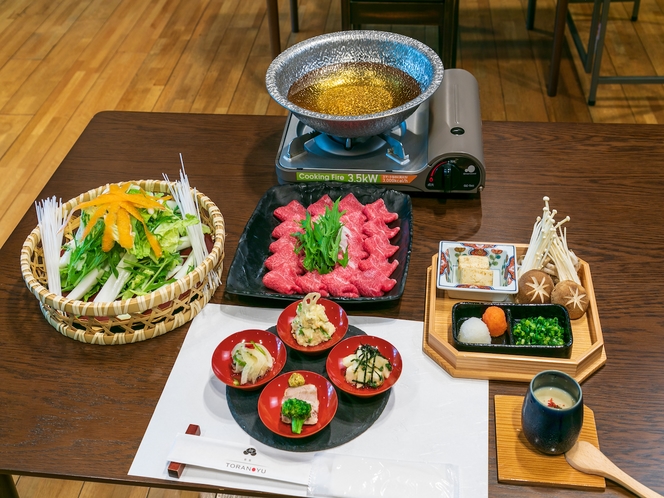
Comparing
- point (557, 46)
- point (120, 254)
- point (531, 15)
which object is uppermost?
point (120, 254)

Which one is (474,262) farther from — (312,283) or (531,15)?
(531,15)

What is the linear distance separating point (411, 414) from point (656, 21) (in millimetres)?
3854

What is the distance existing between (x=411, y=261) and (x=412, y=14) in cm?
222

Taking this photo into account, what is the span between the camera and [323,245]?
5.20 feet

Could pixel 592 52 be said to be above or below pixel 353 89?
below

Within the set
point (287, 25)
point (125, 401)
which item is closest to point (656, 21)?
point (287, 25)

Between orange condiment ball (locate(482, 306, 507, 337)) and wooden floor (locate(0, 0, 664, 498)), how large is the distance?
2.35m

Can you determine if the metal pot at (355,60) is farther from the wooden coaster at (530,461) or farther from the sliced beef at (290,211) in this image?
the wooden coaster at (530,461)

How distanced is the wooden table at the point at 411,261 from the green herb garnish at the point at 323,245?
0.13m

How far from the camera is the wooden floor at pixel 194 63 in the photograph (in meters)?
3.64

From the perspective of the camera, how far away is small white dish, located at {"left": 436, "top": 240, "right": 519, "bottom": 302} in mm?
1511

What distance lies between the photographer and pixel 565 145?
6.54 feet

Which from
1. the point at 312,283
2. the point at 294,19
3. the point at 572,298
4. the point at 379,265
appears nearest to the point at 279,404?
the point at 312,283

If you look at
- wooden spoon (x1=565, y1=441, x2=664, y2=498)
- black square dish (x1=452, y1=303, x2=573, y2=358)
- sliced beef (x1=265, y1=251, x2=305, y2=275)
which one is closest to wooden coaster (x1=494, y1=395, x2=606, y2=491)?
wooden spoon (x1=565, y1=441, x2=664, y2=498)
